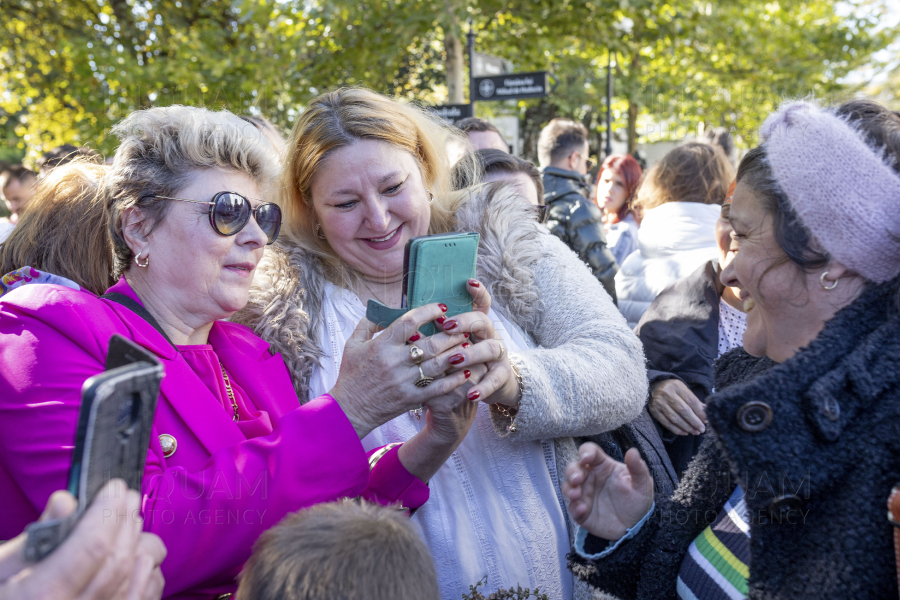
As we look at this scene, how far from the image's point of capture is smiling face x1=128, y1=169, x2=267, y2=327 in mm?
1909

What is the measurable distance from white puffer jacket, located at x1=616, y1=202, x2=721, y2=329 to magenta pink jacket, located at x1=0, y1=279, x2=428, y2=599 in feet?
8.85

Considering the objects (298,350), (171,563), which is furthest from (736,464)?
(298,350)

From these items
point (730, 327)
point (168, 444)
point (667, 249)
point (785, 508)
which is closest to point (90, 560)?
point (168, 444)

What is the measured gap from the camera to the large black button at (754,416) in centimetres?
129

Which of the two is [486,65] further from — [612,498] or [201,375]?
[612,498]

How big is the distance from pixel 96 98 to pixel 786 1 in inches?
527

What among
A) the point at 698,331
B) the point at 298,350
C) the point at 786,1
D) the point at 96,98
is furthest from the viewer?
the point at 786,1

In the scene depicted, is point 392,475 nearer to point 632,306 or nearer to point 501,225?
point 501,225

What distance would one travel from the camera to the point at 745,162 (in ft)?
5.35

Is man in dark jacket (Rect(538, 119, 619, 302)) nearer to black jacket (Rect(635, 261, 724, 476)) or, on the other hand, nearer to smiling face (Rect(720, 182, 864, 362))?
black jacket (Rect(635, 261, 724, 476))

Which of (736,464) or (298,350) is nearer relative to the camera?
(736,464)

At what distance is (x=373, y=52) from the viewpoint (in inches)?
383

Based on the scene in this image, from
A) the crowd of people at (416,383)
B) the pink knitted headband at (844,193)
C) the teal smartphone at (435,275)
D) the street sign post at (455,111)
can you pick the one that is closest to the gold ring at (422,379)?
the crowd of people at (416,383)

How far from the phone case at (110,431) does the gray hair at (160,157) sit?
984 mm
